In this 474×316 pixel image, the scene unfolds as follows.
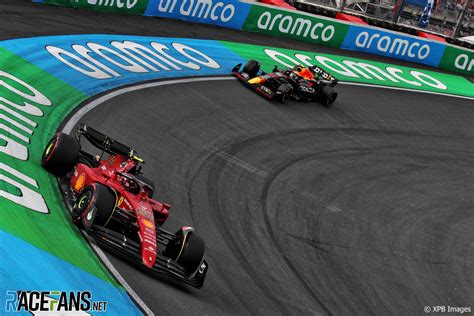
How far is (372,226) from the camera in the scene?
1584 cm

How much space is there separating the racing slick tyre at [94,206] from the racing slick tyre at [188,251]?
1.09 m

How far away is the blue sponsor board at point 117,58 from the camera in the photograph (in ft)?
58.1

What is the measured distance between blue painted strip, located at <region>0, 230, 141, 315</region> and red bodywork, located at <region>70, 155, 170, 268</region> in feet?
3.78

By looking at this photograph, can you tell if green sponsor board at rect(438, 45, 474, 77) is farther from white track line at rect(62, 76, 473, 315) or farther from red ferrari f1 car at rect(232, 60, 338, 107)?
red ferrari f1 car at rect(232, 60, 338, 107)

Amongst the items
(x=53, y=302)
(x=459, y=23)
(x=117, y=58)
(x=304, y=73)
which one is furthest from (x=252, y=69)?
(x=53, y=302)

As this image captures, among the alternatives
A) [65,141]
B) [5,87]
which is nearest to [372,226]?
[65,141]

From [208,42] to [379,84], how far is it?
6308 mm

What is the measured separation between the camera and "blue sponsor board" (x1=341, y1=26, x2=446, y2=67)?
98.3ft

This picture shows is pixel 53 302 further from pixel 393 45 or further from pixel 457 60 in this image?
pixel 457 60

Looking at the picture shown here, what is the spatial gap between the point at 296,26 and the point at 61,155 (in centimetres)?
1838

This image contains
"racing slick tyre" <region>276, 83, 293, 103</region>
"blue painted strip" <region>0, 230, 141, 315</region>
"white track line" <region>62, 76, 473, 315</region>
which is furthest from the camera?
"racing slick tyre" <region>276, 83, 293, 103</region>

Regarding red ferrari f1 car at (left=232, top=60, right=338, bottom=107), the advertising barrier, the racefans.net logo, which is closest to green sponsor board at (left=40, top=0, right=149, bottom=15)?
the advertising barrier

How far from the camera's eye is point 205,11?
26641 mm

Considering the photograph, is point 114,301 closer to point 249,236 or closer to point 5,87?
point 249,236
